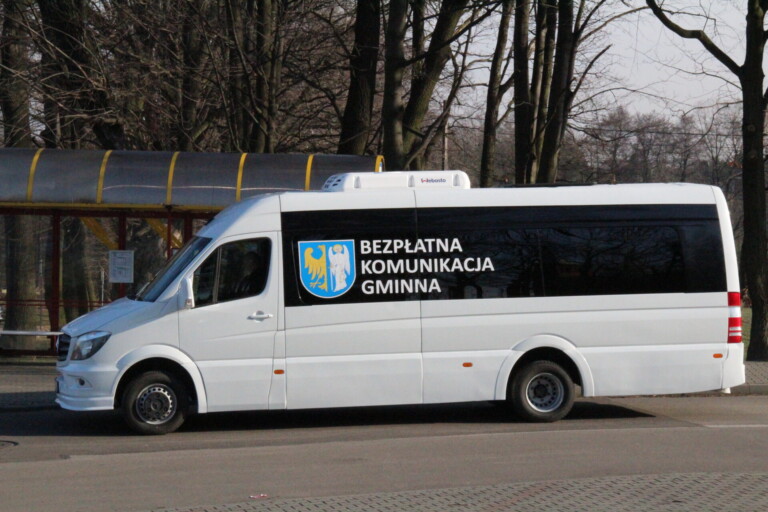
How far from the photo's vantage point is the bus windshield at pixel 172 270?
10688 mm

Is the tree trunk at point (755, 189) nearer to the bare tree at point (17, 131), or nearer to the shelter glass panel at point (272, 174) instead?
the shelter glass panel at point (272, 174)

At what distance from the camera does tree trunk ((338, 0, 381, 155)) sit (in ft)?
66.4

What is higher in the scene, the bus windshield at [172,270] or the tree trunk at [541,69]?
the tree trunk at [541,69]

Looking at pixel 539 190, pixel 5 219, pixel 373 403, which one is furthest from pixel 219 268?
pixel 5 219

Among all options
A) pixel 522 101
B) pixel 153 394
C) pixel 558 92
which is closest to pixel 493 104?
pixel 522 101

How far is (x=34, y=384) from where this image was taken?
14.0 meters

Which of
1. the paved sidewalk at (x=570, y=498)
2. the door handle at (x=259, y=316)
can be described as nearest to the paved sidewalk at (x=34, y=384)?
the door handle at (x=259, y=316)

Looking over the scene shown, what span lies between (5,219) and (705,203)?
35.1 ft

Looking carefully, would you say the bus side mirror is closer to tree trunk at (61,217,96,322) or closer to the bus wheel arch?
the bus wheel arch

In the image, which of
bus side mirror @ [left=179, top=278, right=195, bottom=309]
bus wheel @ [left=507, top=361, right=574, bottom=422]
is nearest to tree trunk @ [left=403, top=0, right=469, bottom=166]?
bus wheel @ [left=507, top=361, right=574, bottom=422]

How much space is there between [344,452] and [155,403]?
2.24 m

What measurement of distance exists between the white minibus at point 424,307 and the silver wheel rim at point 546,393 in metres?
0.02

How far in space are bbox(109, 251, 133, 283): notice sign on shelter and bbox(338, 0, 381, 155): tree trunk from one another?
604 centimetres

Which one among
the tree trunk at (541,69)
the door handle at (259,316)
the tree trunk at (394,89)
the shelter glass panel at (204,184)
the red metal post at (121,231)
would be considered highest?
the tree trunk at (541,69)
